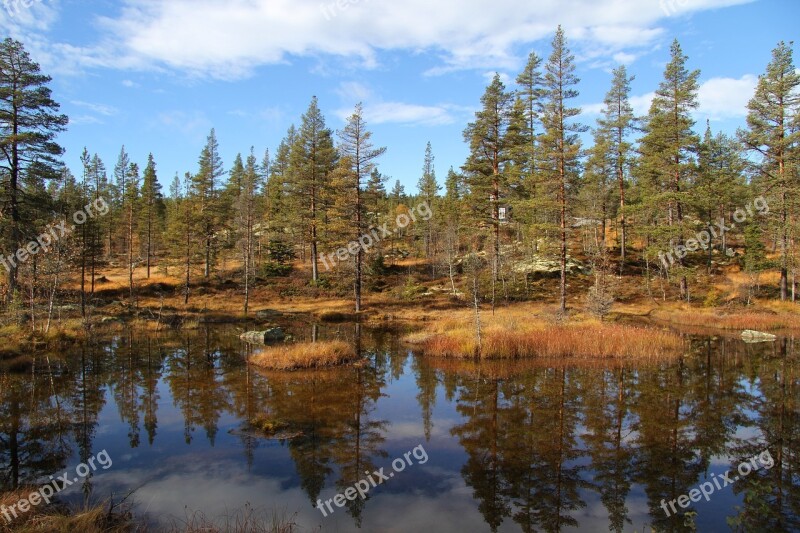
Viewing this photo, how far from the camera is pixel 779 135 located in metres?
37.3

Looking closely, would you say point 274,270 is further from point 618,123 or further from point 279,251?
point 618,123

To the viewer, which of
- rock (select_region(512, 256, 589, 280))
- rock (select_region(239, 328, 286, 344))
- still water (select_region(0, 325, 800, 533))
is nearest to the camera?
still water (select_region(0, 325, 800, 533))

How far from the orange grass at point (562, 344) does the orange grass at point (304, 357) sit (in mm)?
5051

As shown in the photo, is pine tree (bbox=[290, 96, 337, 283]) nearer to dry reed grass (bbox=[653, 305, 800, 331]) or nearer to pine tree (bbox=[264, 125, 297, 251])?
pine tree (bbox=[264, 125, 297, 251])

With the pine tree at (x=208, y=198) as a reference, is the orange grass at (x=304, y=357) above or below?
below

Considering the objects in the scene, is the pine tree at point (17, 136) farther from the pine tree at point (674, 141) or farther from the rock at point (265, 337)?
the pine tree at point (674, 141)

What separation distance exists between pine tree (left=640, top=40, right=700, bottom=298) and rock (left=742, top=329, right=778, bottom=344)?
11.8m

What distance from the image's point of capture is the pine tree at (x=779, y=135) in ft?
119

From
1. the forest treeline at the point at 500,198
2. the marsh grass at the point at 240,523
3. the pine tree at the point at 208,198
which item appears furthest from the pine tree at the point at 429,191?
the marsh grass at the point at 240,523

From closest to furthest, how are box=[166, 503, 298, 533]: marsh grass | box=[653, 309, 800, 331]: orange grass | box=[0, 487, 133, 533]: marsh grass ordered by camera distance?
box=[0, 487, 133, 533]: marsh grass < box=[166, 503, 298, 533]: marsh grass < box=[653, 309, 800, 331]: orange grass

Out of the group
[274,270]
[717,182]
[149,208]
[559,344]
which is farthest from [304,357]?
[149,208]

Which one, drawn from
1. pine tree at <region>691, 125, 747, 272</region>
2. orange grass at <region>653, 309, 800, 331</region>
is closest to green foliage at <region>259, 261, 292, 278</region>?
orange grass at <region>653, 309, 800, 331</region>

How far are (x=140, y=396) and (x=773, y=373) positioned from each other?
1004 inches

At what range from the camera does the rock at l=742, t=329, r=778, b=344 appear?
2725cm
